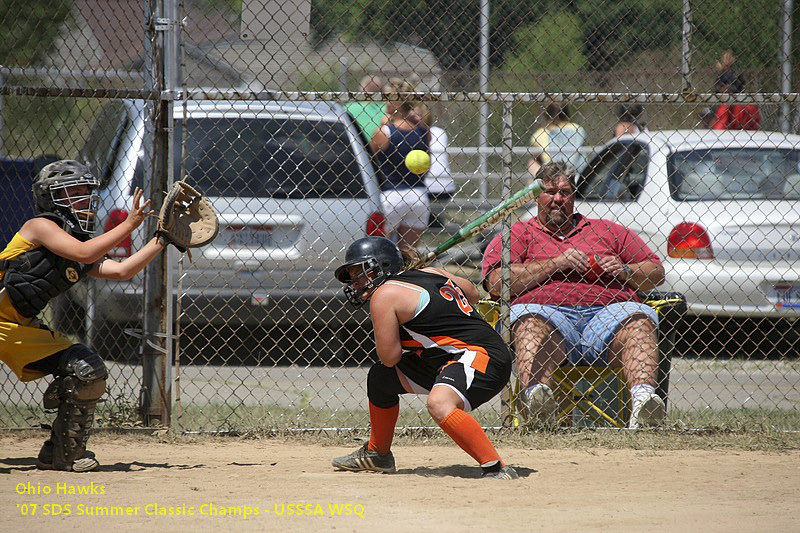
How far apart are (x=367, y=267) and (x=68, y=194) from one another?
1.55m

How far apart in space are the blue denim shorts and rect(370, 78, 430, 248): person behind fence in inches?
81.7

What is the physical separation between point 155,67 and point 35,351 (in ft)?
5.75

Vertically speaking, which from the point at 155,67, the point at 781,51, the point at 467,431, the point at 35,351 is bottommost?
the point at 467,431

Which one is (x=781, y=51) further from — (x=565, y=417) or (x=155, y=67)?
(x=155, y=67)

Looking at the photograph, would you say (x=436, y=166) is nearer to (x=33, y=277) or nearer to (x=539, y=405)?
(x=539, y=405)

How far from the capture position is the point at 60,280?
4805mm

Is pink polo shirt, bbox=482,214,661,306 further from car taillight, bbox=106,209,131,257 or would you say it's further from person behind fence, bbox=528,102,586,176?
car taillight, bbox=106,209,131,257

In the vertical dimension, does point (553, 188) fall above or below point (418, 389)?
above

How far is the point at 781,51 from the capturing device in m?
6.47

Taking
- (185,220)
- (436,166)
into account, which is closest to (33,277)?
(185,220)

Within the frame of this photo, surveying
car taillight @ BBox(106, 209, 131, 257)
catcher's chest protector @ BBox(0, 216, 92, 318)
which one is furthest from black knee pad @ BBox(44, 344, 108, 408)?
car taillight @ BBox(106, 209, 131, 257)

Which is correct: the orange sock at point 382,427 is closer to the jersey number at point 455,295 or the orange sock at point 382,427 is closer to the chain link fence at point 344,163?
the jersey number at point 455,295

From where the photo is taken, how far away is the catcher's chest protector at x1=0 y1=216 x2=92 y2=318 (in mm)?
4738

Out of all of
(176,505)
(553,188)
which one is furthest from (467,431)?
(553,188)
